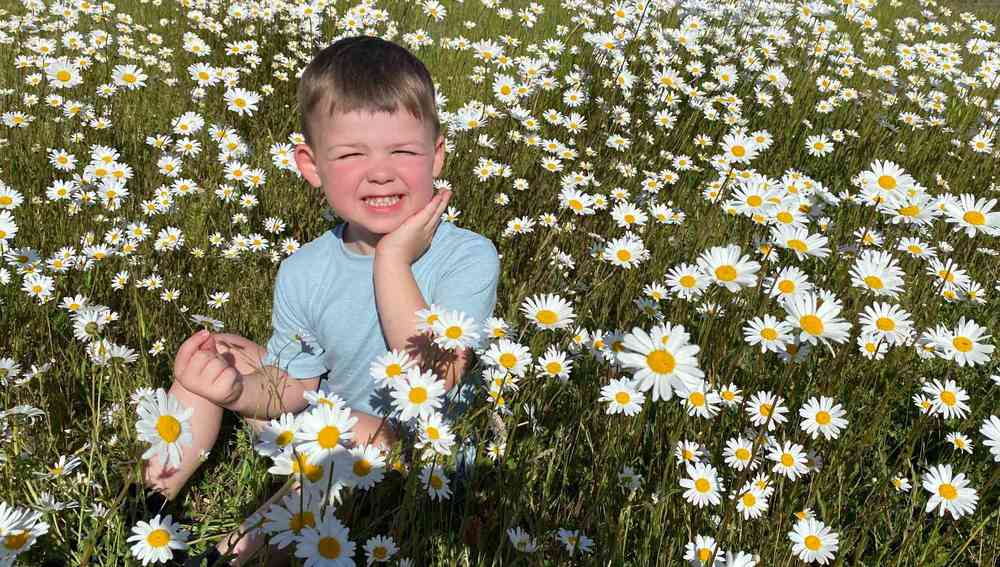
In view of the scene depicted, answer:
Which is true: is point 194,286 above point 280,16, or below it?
below

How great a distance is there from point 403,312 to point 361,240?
0.44 m

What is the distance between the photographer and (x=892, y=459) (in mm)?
2533

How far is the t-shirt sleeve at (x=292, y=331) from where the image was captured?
2363 millimetres

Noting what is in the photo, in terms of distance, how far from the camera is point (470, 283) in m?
2.09

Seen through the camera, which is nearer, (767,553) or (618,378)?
(767,553)

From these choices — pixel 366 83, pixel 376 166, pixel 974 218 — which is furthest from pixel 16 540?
pixel 974 218

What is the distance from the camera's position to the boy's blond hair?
2057mm

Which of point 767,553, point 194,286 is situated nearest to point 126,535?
point 194,286

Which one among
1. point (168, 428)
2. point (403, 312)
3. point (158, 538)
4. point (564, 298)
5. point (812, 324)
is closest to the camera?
point (168, 428)

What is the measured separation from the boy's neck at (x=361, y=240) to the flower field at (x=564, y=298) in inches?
21.2

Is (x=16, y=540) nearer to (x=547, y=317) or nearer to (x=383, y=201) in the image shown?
(x=383, y=201)

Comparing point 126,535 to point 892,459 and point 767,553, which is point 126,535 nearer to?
point 767,553

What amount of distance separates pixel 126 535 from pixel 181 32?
503 centimetres

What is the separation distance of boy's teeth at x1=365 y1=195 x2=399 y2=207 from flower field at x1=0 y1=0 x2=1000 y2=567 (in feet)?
1.75
